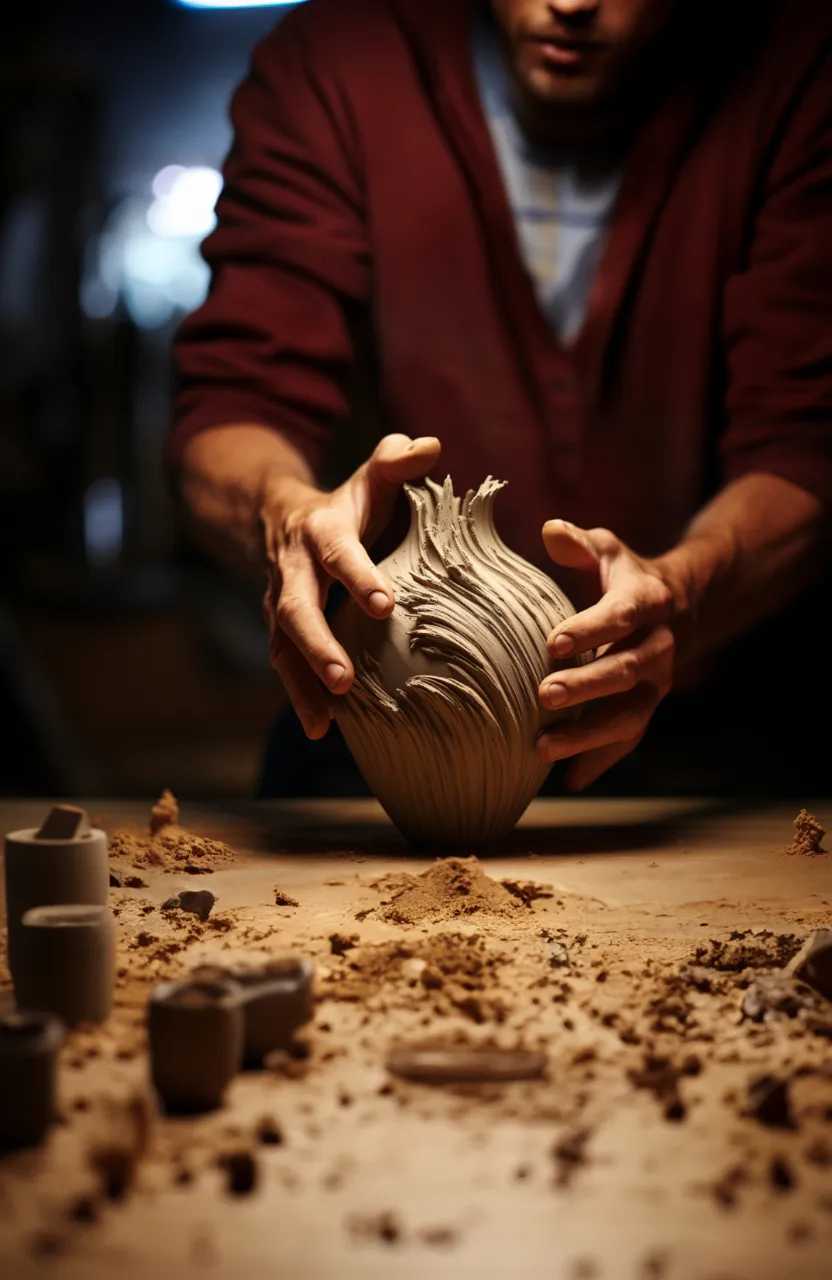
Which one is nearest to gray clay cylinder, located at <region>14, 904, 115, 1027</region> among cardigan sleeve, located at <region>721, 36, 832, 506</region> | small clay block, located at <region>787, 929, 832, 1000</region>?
small clay block, located at <region>787, 929, 832, 1000</region>

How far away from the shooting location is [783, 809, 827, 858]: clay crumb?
2268 mm

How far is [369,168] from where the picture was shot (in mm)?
2611

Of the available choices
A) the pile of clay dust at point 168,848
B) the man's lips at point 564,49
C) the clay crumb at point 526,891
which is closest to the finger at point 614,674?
the clay crumb at point 526,891

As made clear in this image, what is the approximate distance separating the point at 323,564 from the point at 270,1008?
88 cm

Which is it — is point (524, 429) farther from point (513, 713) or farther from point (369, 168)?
point (513, 713)

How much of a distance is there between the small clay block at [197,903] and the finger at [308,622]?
0.35 meters

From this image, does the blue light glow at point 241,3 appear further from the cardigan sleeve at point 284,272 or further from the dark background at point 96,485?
the dark background at point 96,485

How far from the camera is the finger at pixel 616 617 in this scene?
6.61ft

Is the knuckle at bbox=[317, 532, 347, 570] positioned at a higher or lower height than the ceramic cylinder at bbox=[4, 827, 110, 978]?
higher

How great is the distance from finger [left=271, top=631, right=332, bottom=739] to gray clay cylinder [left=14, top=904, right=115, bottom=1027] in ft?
2.35

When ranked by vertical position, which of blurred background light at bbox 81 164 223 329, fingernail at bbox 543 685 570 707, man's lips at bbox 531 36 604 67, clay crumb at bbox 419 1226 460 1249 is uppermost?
blurred background light at bbox 81 164 223 329

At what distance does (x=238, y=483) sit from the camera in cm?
245

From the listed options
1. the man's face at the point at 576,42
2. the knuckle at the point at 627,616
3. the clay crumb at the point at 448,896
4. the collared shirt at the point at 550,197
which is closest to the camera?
the clay crumb at the point at 448,896

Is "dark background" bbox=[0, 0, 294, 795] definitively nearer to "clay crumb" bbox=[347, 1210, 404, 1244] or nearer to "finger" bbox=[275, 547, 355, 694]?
"finger" bbox=[275, 547, 355, 694]
